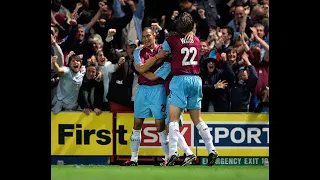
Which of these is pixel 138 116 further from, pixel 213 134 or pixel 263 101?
pixel 263 101

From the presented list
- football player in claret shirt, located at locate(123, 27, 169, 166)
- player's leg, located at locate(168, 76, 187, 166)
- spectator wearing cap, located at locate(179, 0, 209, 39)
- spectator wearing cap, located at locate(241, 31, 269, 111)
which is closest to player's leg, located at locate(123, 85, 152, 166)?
football player in claret shirt, located at locate(123, 27, 169, 166)

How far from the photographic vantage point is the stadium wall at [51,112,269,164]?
14562 millimetres

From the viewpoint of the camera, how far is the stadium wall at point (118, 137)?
47.8 feet

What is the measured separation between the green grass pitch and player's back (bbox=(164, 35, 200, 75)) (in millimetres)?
1371

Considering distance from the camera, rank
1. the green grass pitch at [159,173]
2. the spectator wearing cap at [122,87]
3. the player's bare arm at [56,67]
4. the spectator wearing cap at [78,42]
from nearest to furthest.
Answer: the green grass pitch at [159,173]
the player's bare arm at [56,67]
the spectator wearing cap at [122,87]
the spectator wearing cap at [78,42]

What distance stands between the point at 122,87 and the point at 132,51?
64 centimetres

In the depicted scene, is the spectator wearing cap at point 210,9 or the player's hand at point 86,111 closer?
the player's hand at point 86,111

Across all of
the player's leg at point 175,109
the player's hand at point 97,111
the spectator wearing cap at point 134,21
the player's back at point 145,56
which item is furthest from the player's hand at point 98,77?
the player's leg at point 175,109

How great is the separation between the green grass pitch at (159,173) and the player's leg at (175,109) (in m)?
0.38

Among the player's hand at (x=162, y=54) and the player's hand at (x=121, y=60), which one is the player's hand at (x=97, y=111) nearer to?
the player's hand at (x=121, y=60)

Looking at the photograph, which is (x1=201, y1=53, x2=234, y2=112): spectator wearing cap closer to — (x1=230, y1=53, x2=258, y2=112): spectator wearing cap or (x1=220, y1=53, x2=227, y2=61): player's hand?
(x1=230, y1=53, x2=258, y2=112): spectator wearing cap

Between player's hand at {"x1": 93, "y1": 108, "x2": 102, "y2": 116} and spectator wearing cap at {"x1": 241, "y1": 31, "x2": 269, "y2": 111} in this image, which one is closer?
player's hand at {"x1": 93, "y1": 108, "x2": 102, "y2": 116}
